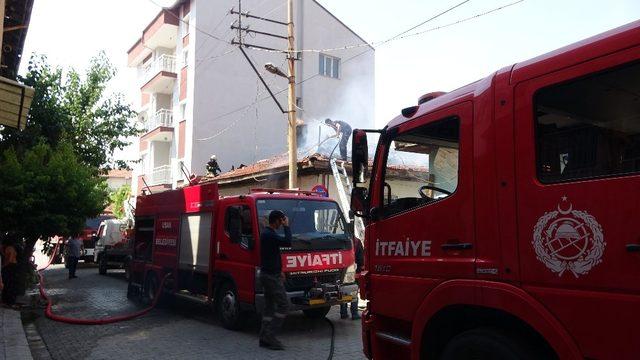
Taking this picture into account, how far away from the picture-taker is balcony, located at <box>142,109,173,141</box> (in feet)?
86.0

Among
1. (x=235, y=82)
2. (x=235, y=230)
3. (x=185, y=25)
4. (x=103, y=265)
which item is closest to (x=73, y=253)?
(x=103, y=265)

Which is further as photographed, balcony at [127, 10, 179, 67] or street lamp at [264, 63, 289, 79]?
balcony at [127, 10, 179, 67]

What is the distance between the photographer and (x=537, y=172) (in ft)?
9.66

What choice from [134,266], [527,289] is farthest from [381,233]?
[134,266]

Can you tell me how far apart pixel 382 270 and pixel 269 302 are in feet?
9.84

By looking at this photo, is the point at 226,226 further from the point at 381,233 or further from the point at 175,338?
the point at 381,233

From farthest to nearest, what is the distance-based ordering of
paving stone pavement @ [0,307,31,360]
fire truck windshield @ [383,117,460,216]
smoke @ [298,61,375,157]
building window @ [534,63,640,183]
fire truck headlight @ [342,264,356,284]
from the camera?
smoke @ [298,61,375,157]
fire truck headlight @ [342,264,356,284]
paving stone pavement @ [0,307,31,360]
fire truck windshield @ [383,117,460,216]
building window @ [534,63,640,183]

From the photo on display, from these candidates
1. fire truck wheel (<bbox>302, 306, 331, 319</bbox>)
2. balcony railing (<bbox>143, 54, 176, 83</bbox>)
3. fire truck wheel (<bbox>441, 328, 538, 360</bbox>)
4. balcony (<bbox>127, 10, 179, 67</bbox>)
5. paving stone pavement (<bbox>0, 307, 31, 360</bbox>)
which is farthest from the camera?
balcony railing (<bbox>143, 54, 176, 83</bbox>)

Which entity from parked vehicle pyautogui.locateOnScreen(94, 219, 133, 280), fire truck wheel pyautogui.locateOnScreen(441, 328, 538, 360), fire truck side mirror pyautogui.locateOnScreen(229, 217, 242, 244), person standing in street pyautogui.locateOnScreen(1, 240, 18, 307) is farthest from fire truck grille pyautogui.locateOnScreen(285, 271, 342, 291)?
parked vehicle pyautogui.locateOnScreen(94, 219, 133, 280)

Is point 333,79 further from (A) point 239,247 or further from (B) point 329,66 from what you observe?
(A) point 239,247

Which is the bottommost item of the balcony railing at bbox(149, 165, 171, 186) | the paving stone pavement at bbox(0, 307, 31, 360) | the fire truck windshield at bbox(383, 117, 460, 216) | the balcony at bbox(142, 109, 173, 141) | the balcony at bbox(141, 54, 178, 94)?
the paving stone pavement at bbox(0, 307, 31, 360)

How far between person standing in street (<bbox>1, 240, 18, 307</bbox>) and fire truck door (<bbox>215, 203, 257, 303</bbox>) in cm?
492

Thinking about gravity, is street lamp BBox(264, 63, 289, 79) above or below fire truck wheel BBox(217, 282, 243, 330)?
above

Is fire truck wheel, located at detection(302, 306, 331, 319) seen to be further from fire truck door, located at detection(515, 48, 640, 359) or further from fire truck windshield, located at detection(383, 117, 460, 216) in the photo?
fire truck door, located at detection(515, 48, 640, 359)
